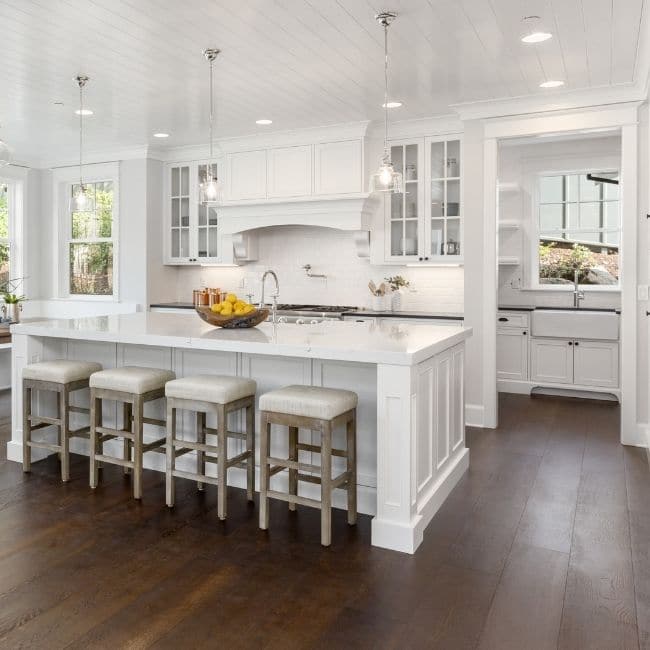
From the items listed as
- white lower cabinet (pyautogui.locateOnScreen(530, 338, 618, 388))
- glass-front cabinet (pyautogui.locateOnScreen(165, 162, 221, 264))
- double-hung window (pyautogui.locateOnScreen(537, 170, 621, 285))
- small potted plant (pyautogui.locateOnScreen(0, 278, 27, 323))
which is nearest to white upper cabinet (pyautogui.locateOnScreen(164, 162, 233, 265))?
glass-front cabinet (pyautogui.locateOnScreen(165, 162, 221, 264))

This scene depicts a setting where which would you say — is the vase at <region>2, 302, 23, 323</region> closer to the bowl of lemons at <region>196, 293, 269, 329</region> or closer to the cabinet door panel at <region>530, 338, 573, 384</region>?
the bowl of lemons at <region>196, 293, 269, 329</region>

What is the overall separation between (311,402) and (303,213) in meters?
3.54

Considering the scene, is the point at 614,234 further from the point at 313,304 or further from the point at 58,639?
the point at 58,639

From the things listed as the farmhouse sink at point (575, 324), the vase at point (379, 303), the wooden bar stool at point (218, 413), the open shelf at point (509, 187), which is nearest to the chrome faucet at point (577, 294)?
the farmhouse sink at point (575, 324)

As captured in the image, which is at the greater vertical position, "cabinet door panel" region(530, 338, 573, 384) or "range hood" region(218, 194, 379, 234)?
"range hood" region(218, 194, 379, 234)

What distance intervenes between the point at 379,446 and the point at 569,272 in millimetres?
4862

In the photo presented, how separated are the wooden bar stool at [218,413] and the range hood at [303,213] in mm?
2909

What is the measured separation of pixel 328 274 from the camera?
21.8ft

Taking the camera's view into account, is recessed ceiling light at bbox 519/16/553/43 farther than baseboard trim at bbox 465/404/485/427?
No

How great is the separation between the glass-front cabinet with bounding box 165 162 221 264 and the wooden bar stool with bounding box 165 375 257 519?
3.74 metres

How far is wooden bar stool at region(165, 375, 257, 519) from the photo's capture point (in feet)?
10.4

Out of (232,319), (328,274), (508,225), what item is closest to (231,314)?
(232,319)

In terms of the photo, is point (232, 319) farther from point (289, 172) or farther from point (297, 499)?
point (289, 172)

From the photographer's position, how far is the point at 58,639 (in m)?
2.11
